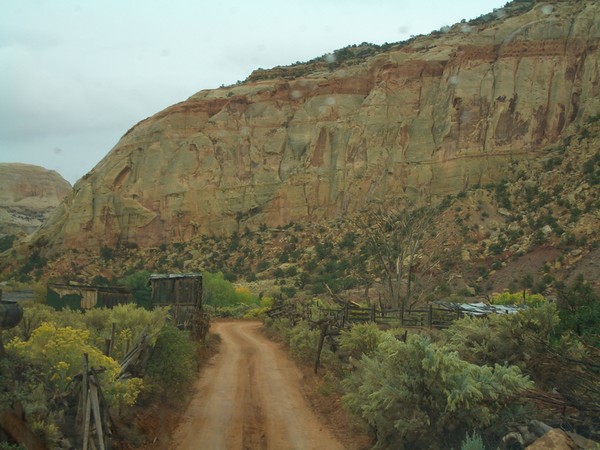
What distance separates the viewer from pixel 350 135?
71688mm

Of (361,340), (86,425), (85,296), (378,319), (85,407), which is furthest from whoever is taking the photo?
(85,296)

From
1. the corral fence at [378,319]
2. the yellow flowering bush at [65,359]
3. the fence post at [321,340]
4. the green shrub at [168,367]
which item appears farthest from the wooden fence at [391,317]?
the yellow flowering bush at [65,359]

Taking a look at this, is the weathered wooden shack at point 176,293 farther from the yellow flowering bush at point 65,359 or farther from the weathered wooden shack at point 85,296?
the yellow flowering bush at point 65,359

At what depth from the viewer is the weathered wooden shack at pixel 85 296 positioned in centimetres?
2927

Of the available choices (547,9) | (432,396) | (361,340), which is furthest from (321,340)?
(547,9)

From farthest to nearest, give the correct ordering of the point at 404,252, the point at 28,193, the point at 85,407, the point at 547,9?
1. the point at 28,193
2. the point at 547,9
3. the point at 404,252
4. the point at 85,407

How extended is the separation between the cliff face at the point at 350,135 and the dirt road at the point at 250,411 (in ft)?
139

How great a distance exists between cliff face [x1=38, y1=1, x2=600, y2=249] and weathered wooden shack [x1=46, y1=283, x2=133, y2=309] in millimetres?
37997

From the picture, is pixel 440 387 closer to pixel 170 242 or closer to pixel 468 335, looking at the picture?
pixel 468 335

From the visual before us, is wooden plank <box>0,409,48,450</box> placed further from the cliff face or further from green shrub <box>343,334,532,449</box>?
the cliff face

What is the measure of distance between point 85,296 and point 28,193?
122554 millimetres

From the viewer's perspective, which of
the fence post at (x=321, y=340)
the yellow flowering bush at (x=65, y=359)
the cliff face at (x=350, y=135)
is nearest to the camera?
the yellow flowering bush at (x=65, y=359)

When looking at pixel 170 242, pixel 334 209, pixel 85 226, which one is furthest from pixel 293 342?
pixel 85 226

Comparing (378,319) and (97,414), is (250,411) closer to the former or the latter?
(97,414)
